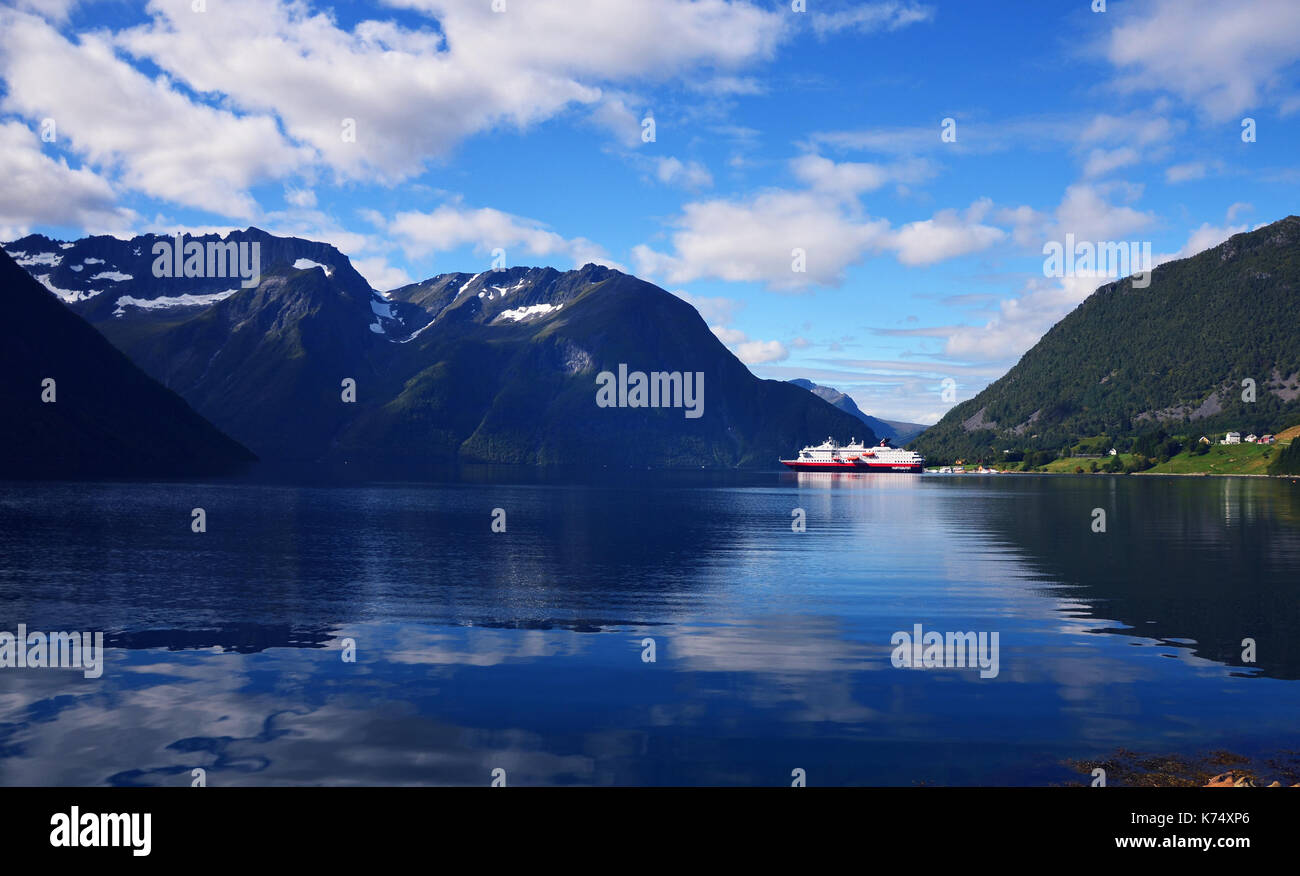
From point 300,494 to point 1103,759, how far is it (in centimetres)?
17327

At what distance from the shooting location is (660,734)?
30.1 m

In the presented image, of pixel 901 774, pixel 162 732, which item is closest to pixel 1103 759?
pixel 901 774

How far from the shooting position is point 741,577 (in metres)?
69.8

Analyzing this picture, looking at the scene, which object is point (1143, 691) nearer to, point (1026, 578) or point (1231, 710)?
point (1231, 710)

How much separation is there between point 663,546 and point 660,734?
63.7m

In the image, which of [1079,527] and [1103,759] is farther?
[1079,527]

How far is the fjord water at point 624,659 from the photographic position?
1091 inches

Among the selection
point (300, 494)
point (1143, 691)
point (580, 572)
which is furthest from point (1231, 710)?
point (300, 494)

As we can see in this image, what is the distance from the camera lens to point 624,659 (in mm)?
41312

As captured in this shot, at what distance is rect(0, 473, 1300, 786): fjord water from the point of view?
2772 centimetres
